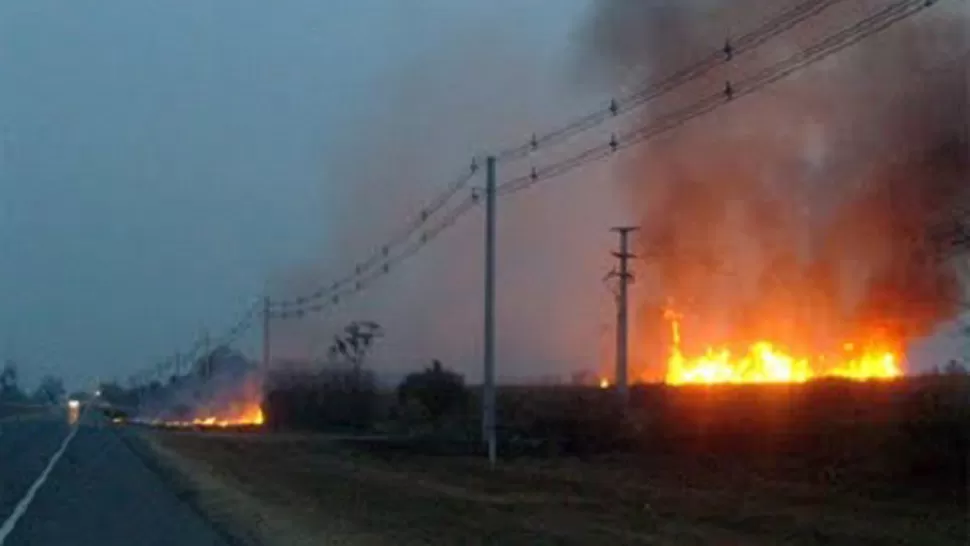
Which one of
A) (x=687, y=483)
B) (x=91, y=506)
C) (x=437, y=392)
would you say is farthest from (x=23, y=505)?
(x=437, y=392)

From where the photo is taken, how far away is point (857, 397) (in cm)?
5806

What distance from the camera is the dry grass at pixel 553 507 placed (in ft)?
93.7

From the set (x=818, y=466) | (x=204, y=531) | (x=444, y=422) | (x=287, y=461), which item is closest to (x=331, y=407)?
(x=444, y=422)

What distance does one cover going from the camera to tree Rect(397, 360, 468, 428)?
359 ft

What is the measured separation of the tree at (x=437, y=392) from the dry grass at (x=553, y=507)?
53302 mm

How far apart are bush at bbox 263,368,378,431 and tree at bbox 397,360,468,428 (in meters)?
3.58

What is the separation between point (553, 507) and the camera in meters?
35.3

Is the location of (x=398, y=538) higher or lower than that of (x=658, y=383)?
lower

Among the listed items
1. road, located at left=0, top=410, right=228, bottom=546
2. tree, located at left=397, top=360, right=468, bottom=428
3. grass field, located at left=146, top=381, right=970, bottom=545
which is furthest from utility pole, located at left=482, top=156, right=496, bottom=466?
tree, located at left=397, top=360, right=468, bottom=428

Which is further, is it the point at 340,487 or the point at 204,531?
the point at 340,487

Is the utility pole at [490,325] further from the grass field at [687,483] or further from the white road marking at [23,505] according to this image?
the white road marking at [23,505]

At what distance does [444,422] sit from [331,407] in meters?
21.9

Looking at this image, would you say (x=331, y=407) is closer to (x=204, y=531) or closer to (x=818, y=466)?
(x=818, y=466)

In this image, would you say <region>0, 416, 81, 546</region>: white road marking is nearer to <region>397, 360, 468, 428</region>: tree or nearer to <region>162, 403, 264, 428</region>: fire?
<region>397, 360, 468, 428</region>: tree
